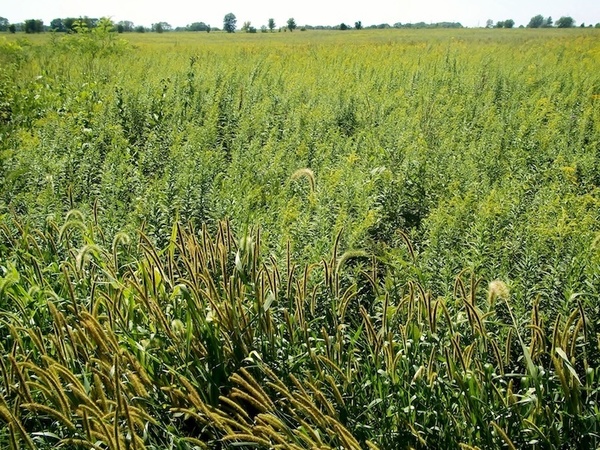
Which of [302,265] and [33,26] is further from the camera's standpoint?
[33,26]

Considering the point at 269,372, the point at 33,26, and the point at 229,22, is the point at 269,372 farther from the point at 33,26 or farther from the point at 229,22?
the point at 229,22

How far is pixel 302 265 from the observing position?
3.39m

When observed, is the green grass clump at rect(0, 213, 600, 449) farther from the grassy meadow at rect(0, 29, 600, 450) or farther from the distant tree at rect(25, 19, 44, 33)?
the distant tree at rect(25, 19, 44, 33)

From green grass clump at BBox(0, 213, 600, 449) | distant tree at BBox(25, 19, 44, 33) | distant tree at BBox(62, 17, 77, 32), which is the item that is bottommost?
green grass clump at BBox(0, 213, 600, 449)

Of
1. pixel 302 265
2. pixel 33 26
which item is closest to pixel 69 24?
pixel 33 26

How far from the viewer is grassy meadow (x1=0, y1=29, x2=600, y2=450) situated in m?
2.11

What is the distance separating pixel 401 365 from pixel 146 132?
524 cm

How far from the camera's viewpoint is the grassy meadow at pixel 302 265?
211 cm

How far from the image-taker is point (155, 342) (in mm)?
2521

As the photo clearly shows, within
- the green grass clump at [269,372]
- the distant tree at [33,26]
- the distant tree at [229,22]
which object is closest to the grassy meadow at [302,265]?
the green grass clump at [269,372]

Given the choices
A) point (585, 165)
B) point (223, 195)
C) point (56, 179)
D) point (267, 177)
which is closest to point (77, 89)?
point (56, 179)

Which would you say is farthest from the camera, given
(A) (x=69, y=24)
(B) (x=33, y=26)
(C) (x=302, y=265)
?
(B) (x=33, y=26)

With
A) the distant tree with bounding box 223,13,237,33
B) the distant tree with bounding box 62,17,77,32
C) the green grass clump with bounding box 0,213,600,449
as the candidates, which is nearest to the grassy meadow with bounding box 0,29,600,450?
the green grass clump with bounding box 0,213,600,449

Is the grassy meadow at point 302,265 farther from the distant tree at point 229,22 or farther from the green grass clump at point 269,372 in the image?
the distant tree at point 229,22
